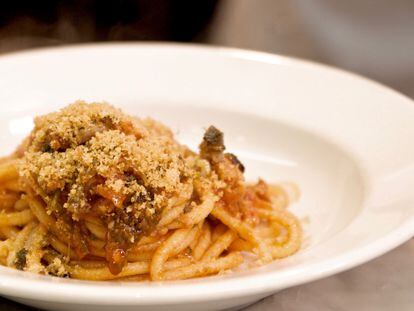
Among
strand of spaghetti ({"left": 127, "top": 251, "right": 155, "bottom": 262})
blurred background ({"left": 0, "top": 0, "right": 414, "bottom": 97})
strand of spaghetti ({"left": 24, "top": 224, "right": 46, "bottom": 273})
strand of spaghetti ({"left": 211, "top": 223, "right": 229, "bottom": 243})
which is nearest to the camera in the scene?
strand of spaghetti ({"left": 24, "top": 224, "right": 46, "bottom": 273})

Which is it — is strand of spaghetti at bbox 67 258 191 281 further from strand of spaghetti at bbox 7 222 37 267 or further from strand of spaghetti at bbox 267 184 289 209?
strand of spaghetti at bbox 267 184 289 209

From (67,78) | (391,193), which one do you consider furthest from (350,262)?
(67,78)

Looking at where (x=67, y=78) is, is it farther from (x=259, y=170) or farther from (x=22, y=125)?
(x=259, y=170)

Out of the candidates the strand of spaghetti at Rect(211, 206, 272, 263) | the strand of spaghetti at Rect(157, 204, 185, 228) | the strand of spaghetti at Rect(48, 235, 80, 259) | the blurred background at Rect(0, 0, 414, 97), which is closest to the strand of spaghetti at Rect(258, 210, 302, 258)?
the strand of spaghetti at Rect(211, 206, 272, 263)

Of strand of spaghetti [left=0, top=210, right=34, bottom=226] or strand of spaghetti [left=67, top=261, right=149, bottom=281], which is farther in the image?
strand of spaghetti [left=0, top=210, right=34, bottom=226]

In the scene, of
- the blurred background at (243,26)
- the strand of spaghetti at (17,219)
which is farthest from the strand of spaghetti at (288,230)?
the blurred background at (243,26)

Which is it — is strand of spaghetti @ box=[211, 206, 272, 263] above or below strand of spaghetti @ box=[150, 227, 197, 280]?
above

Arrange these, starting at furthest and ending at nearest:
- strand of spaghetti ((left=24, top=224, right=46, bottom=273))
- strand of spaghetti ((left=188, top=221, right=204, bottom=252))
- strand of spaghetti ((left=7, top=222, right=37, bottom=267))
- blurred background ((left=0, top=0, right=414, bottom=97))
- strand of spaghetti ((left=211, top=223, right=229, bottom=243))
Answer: blurred background ((left=0, top=0, right=414, bottom=97))
strand of spaghetti ((left=211, top=223, right=229, bottom=243))
strand of spaghetti ((left=188, top=221, right=204, bottom=252))
strand of spaghetti ((left=7, top=222, right=37, bottom=267))
strand of spaghetti ((left=24, top=224, right=46, bottom=273))
